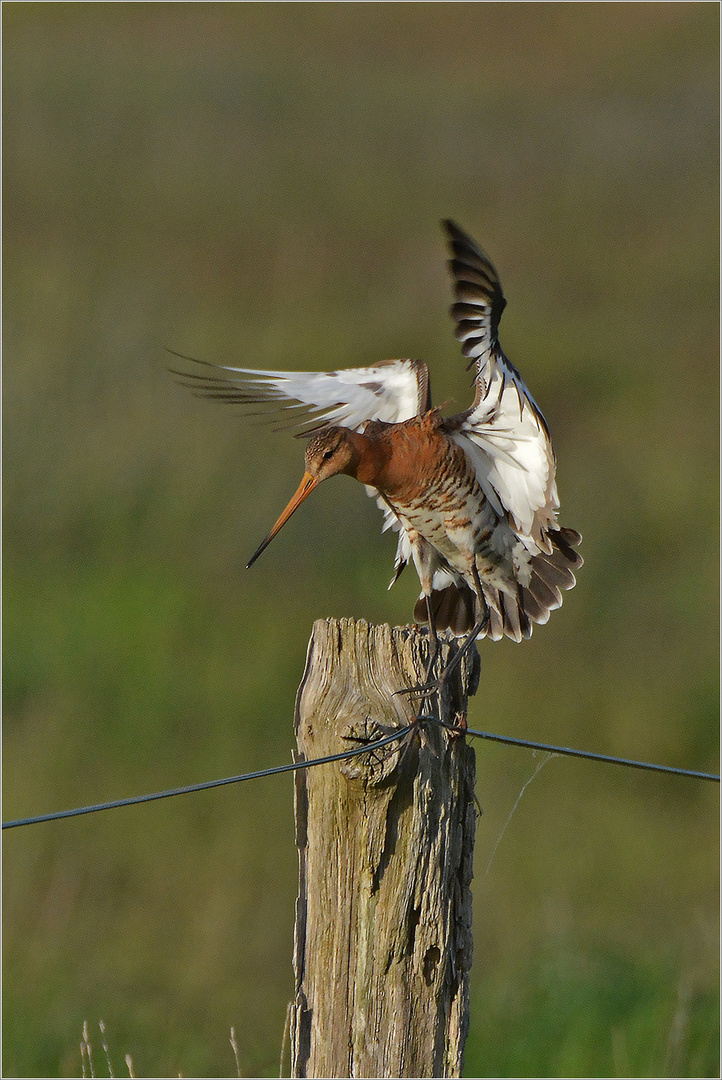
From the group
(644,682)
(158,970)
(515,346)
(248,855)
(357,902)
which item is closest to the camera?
(357,902)

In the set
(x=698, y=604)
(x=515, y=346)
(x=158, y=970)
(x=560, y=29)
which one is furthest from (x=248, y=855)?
(x=560, y=29)

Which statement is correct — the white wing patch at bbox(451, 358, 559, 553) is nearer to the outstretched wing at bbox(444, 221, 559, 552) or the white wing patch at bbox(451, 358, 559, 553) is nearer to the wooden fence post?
the outstretched wing at bbox(444, 221, 559, 552)

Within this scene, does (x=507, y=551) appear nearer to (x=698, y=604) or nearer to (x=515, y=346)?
(x=698, y=604)

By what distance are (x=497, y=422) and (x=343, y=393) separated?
1.92 ft

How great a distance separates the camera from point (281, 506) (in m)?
8.27

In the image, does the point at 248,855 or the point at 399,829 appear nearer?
the point at 399,829

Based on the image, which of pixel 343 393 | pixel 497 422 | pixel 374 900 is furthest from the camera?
pixel 343 393

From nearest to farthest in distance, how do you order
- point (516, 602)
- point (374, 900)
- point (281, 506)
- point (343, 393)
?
1. point (374, 900)
2. point (343, 393)
3. point (516, 602)
4. point (281, 506)

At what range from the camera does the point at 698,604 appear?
335 inches

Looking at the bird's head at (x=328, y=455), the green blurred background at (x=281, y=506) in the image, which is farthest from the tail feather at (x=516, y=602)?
the green blurred background at (x=281, y=506)

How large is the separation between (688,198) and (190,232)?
5.38 m

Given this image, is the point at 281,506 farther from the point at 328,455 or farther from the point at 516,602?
the point at 328,455

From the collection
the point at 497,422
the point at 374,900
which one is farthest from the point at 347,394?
the point at 374,900

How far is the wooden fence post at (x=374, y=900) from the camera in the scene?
2699 millimetres
